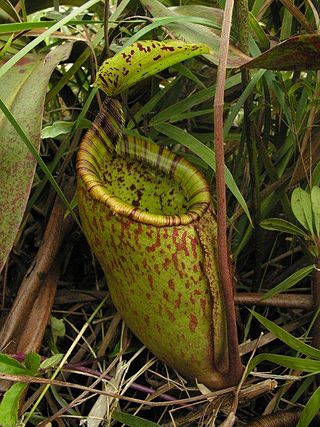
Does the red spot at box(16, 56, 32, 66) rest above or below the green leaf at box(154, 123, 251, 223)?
above

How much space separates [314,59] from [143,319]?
1.33 ft

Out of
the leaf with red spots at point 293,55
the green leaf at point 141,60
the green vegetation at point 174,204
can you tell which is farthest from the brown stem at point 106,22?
the leaf with red spots at point 293,55

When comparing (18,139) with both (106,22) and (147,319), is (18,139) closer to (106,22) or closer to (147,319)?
(106,22)

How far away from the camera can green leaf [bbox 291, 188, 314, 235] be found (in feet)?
2.57

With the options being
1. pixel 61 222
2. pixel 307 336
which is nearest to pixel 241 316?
pixel 307 336

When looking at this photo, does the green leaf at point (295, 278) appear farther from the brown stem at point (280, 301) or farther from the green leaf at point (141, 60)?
the green leaf at point (141, 60)

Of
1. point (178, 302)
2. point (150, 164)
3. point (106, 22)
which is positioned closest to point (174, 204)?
point (150, 164)

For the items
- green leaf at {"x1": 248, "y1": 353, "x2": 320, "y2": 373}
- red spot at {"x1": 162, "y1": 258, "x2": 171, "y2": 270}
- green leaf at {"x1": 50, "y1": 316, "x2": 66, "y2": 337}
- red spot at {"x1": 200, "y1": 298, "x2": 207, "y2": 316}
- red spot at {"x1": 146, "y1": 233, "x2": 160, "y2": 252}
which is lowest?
green leaf at {"x1": 50, "y1": 316, "x2": 66, "y2": 337}

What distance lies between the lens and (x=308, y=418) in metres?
0.74

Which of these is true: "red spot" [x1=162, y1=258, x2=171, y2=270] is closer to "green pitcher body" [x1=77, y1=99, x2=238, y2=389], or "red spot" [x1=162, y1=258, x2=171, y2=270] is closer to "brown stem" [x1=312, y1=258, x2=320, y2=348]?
"green pitcher body" [x1=77, y1=99, x2=238, y2=389]

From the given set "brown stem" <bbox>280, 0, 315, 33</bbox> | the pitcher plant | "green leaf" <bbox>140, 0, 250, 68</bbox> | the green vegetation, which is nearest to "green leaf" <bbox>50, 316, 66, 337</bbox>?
the green vegetation

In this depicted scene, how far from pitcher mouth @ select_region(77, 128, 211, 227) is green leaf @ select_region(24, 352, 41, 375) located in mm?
198

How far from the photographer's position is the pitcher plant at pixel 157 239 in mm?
737

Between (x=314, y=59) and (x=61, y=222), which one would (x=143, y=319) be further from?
(x=314, y=59)
